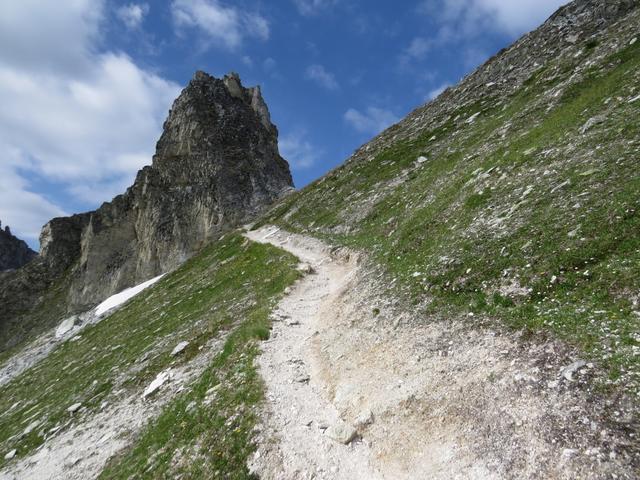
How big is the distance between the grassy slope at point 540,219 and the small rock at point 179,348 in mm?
13001

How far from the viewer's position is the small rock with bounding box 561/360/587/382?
9.80 m

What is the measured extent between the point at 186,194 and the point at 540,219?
273 ft

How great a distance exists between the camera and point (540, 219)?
17.1 m

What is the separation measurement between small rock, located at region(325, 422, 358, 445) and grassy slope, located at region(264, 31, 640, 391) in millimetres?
6019

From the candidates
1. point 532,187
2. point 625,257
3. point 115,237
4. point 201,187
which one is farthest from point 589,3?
point 115,237

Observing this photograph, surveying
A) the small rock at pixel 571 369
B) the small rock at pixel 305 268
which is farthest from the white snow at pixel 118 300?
the small rock at pixel 571 369

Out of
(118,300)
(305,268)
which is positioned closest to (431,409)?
(305,268)

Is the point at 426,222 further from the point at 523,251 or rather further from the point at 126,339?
the point at 126,339

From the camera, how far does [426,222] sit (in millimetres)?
25281

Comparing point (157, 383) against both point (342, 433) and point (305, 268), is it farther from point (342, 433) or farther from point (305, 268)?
point (305, 268)

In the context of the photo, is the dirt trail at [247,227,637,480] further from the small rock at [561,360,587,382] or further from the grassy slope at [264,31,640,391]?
the grassy slope at [264,31,640,391]

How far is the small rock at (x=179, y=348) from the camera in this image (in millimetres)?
24047

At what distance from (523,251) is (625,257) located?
3.53m

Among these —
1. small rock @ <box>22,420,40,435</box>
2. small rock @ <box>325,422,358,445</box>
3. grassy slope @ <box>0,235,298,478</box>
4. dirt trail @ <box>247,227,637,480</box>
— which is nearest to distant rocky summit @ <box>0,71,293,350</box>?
grassy slope @ <box>0,235,298,478</box>
